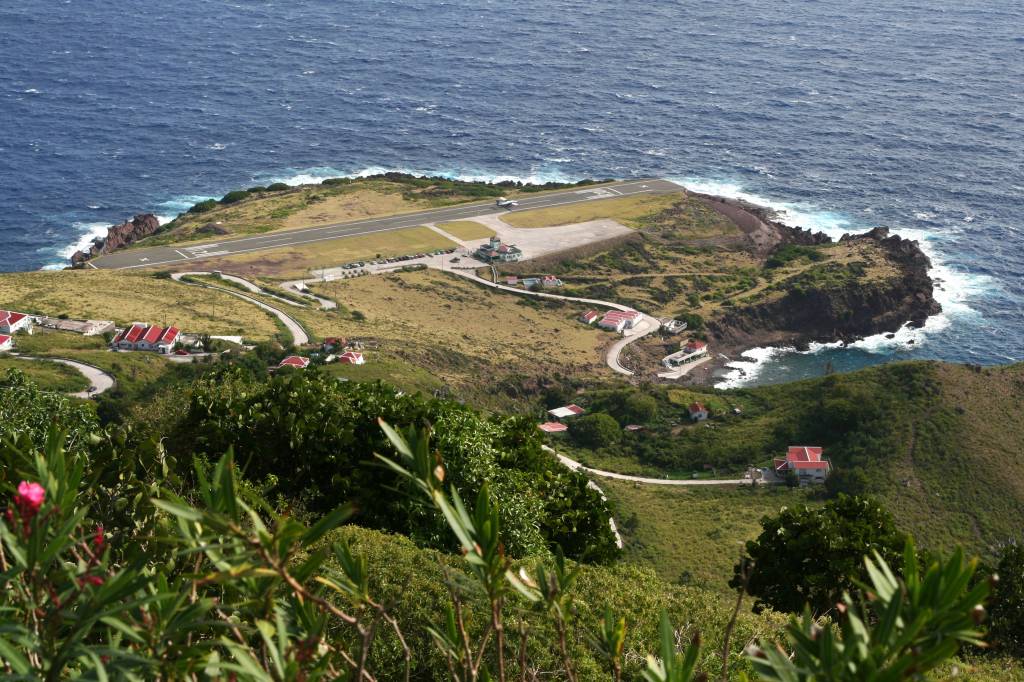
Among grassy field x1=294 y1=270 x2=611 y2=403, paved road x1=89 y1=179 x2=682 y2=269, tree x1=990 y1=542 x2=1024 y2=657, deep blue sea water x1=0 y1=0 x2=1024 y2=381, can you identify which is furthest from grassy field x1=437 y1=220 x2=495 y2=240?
tree x1=990 y1=542 x2=1024 y2=657

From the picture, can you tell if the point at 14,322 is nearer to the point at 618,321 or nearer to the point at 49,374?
the point at 49,374

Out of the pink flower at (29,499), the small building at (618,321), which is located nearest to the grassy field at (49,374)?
the small building at (618,321)

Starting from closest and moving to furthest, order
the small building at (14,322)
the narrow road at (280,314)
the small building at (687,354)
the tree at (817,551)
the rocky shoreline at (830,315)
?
1. the tree at (817,551)
2. the small building at (14,322)
3. the narrow road at (280,314)
4. the small building at (687,354)
5. the rocky shoreline at (830,315)

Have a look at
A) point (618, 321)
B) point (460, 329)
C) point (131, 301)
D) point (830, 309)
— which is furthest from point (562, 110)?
point (131, 301)

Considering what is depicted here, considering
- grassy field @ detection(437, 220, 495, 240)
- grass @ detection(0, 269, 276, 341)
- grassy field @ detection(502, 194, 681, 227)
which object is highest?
grass @ detection(0, 269, 276, 341)

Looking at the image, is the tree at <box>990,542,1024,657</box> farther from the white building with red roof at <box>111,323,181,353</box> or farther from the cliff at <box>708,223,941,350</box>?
the cliff at <box>708,223,941,350</box>

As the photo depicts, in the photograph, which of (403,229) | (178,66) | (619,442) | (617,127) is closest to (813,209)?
(617,127)

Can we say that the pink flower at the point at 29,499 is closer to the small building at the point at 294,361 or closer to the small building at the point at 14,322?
the small building at the point at 294,361
